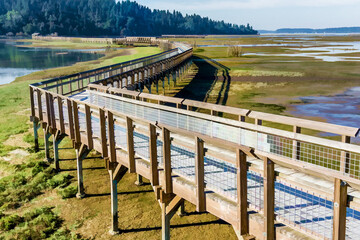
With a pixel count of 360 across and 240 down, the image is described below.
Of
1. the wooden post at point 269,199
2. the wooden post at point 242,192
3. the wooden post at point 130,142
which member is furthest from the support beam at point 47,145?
the wooden post at point 269,199

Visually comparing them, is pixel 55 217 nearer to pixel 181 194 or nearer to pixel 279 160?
pixel 181 194

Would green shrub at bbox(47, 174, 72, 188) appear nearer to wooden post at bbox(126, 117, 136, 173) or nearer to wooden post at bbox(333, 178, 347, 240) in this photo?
wooden post at bbox(126, 117, 136, 173)

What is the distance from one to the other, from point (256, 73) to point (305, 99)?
13.6 m

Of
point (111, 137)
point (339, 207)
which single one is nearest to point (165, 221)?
point (111, 137)

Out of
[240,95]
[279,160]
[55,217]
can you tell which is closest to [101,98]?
[55,217]

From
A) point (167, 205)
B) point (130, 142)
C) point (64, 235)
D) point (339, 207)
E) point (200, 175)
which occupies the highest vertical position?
point (339, 207)

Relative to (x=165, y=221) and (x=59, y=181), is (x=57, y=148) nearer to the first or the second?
(x=59, y=181)

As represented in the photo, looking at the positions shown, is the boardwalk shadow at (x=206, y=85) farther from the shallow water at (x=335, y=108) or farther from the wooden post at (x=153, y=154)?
the wooden post at (x=153, y=154)

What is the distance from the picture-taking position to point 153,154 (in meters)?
7.61

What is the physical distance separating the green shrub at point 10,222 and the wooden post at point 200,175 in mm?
5711

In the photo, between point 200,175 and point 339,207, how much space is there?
2.60 metres

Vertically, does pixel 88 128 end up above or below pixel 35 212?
above

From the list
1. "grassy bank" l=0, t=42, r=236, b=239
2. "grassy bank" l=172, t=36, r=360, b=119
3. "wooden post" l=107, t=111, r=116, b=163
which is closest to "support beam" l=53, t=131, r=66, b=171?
"grassy bank" l=0, t=42, r=236, b=239

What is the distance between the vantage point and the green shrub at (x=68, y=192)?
11.6 meters
